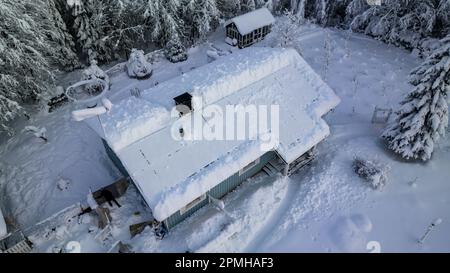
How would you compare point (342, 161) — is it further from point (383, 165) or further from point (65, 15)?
point (65, 15)

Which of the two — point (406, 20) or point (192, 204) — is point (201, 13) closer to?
point (406, 20)

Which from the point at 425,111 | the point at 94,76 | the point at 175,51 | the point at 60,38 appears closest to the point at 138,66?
the point at 94,76

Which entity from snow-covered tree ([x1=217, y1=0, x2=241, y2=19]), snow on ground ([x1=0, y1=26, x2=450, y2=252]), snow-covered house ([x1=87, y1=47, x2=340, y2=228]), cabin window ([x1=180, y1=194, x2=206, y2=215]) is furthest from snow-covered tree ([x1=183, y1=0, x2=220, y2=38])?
cabin window ([x1=180, y1=194, x2=206, y2=215])

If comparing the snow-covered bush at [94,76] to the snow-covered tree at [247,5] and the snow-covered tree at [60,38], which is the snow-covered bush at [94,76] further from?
the snow-covered tree at [247,5]

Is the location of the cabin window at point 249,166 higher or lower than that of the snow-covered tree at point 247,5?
lower

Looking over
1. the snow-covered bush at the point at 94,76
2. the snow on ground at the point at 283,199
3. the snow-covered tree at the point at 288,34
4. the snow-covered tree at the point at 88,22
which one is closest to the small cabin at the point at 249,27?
the snow-covered tree at the point at 288,34

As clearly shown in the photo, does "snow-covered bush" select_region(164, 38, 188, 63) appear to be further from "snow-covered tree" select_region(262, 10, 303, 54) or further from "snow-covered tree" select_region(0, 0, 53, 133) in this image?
"snow-covered tree" select_region(0, 0, 53, 133)

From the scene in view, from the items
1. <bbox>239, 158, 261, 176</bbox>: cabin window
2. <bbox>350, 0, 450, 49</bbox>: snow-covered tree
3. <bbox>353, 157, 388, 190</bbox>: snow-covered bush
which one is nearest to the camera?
<bbox>239, 158, 261, 176</bbox>: cabin window
